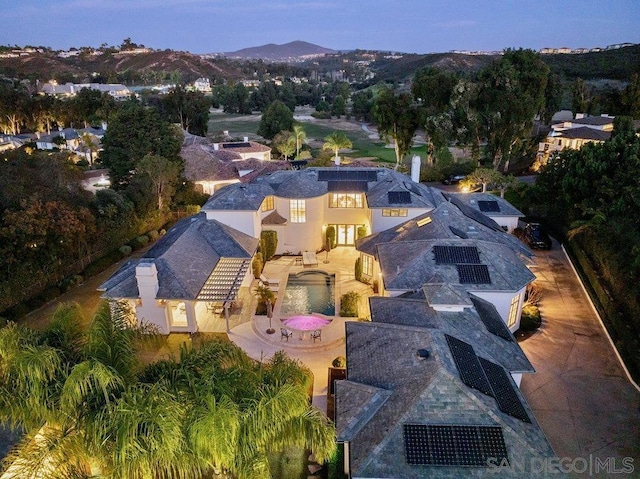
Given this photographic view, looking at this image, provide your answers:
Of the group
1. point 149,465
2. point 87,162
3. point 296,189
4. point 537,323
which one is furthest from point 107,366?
point 87,162

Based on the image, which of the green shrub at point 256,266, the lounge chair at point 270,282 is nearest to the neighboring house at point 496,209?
the lounge chair at point 270,282

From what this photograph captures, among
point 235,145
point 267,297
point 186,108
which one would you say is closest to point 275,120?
point 186,108

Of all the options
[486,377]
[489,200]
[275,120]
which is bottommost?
[486,377]

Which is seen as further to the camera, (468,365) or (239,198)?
(239,198)

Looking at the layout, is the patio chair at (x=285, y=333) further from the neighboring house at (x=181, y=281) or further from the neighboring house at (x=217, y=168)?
the neighboring house at (x=217, y=168)

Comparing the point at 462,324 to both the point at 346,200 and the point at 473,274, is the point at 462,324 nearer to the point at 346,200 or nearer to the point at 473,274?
the point at 473,274

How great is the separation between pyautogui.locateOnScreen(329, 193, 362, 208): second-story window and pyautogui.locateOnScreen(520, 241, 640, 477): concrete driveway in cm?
1514

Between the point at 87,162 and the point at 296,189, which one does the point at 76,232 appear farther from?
the point at 87,162

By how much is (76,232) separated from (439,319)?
71.0 feet

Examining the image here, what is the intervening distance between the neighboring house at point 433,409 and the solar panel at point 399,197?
15.9m

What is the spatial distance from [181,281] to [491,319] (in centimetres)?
1511

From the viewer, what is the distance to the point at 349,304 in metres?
25.3

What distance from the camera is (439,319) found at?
56.6 feet

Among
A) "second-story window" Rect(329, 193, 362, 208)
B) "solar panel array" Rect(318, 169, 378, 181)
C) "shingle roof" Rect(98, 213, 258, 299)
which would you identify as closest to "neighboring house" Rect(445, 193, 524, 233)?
"solar panel array" Rect(318, 169, 378, 181)
